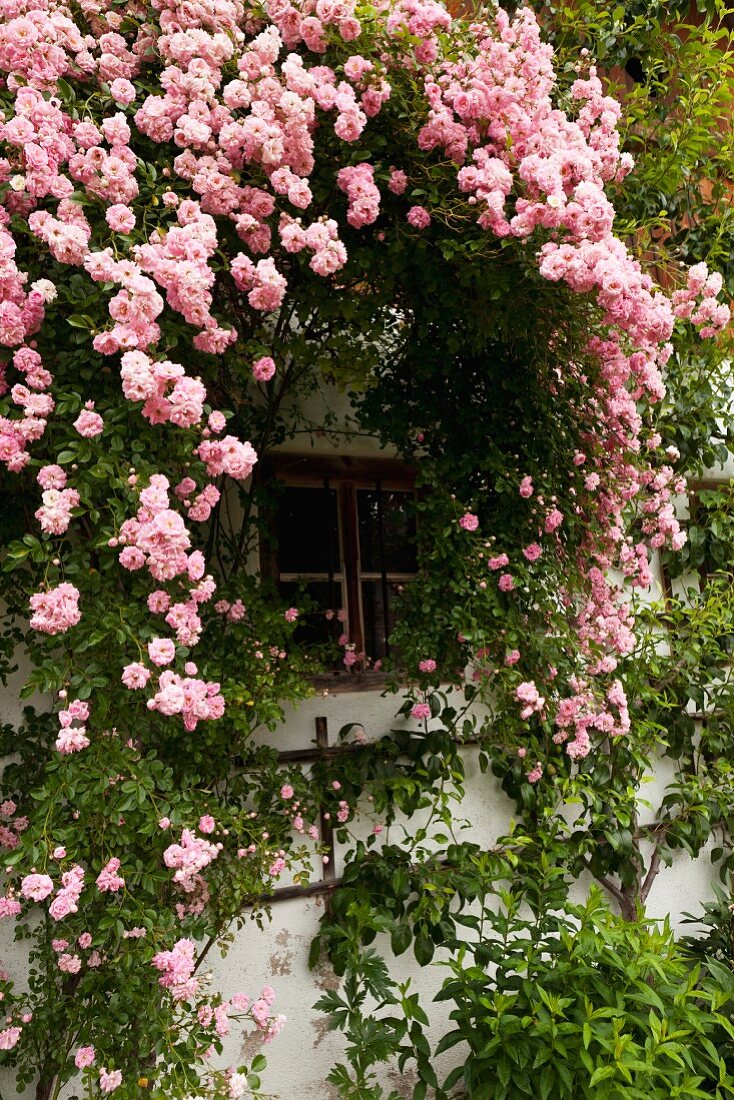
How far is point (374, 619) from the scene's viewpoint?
3.67 m

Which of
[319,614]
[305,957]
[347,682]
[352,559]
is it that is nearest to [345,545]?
[352,559]

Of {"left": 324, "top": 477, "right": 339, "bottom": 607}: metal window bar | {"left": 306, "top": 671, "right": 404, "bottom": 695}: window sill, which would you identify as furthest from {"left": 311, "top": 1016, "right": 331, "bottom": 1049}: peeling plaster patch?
{"left": 324, "top": 477, "right": 339, "bottom": 607}: metal window bar

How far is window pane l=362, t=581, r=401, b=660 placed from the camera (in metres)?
3.64

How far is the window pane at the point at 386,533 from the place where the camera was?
3.75 metres

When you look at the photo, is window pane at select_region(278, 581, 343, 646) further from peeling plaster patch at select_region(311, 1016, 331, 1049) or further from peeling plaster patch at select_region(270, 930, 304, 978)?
peeling plaster patch at select_region(311, 1016, 331, 1049)

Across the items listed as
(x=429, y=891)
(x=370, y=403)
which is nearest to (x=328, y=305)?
(x=370, y=403)

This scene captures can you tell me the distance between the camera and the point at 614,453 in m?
3.46

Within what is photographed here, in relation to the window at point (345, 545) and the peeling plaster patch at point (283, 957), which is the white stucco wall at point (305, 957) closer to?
the peeling plaster patch at point (283, 957)

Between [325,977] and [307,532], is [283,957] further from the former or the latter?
[307,532]

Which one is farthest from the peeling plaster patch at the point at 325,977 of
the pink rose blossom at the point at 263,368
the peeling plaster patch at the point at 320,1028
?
the pink rose blossom at the point at 263,368

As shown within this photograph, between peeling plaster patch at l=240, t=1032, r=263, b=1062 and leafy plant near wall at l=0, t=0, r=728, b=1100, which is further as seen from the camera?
peeling plaster patch at l=240, t=1032, r=263, b=1062

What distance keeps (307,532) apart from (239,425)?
2.26 feet

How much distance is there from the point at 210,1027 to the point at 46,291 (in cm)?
205

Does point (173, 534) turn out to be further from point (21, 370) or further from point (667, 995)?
point (667, 995)
